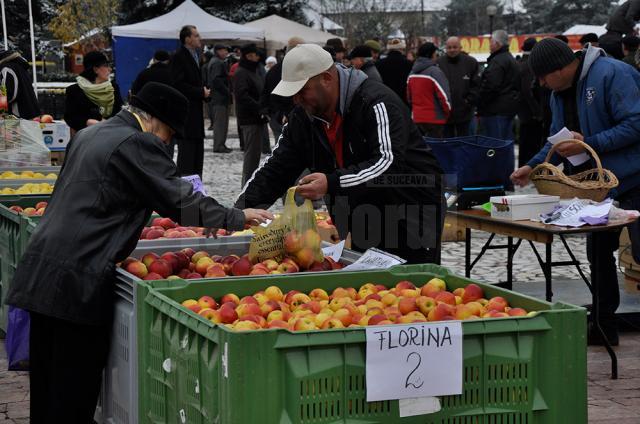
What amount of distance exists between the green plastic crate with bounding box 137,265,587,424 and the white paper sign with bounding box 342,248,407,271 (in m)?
0.82

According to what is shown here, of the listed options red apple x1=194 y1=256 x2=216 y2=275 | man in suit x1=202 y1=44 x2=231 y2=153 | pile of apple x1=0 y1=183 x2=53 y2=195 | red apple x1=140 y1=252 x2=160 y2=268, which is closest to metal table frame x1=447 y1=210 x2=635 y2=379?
red apple x1=194 y1=256 x2=216 y2=275

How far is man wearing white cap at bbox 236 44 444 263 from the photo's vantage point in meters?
5.34

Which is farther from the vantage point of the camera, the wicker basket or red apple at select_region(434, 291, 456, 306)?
the wicker basket

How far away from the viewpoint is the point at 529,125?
50.8ft

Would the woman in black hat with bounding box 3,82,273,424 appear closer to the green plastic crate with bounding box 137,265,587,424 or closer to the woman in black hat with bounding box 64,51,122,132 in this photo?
the green plastic crate with bounding box 137,265,587,424

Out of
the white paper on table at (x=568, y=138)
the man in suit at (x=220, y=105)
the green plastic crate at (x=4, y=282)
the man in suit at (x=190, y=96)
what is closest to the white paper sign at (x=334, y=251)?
the white paper on table at (x=568, y=138)

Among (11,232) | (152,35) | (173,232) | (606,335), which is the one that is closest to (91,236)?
(173,232)

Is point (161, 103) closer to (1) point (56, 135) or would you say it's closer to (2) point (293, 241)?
(2) point (293, 241)

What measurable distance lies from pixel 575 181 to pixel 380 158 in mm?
2016

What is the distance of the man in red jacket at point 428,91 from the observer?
15.2m

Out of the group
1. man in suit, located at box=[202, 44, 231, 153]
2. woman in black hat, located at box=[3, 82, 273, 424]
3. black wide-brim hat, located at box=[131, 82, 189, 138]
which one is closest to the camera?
woman in black hat, located at box=[3, 82, 273, 424]

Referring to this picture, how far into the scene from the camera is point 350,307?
4.15 m

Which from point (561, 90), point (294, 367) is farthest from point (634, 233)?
point (294, 367)

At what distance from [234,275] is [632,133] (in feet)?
9.80
